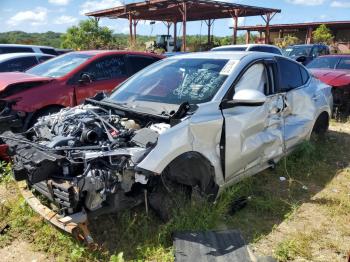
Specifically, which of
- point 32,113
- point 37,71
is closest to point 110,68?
point 37,71

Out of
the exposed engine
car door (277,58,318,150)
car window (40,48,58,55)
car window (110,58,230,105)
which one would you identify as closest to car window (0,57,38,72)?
car window (40,48,58,55)

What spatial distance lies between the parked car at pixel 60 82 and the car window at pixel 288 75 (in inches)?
125

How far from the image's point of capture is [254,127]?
4.22 meters

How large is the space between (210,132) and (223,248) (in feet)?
3.55

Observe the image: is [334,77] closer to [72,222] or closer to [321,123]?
[321,123]

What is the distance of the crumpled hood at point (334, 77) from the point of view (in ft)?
26.9

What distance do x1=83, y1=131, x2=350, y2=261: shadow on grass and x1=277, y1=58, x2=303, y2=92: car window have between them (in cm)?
90

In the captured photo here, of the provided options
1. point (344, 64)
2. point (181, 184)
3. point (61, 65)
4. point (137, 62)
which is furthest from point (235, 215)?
point (344, 64)

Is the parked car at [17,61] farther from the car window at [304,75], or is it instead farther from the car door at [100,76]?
the car window at [304,75]

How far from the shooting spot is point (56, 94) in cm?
608

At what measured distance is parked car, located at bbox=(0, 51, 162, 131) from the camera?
5.59 meters

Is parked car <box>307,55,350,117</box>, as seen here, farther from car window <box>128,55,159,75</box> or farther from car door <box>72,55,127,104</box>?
car door <box>72,55,127,104</box>

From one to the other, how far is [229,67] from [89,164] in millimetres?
1920

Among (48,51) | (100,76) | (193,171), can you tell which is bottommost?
(193,171)
